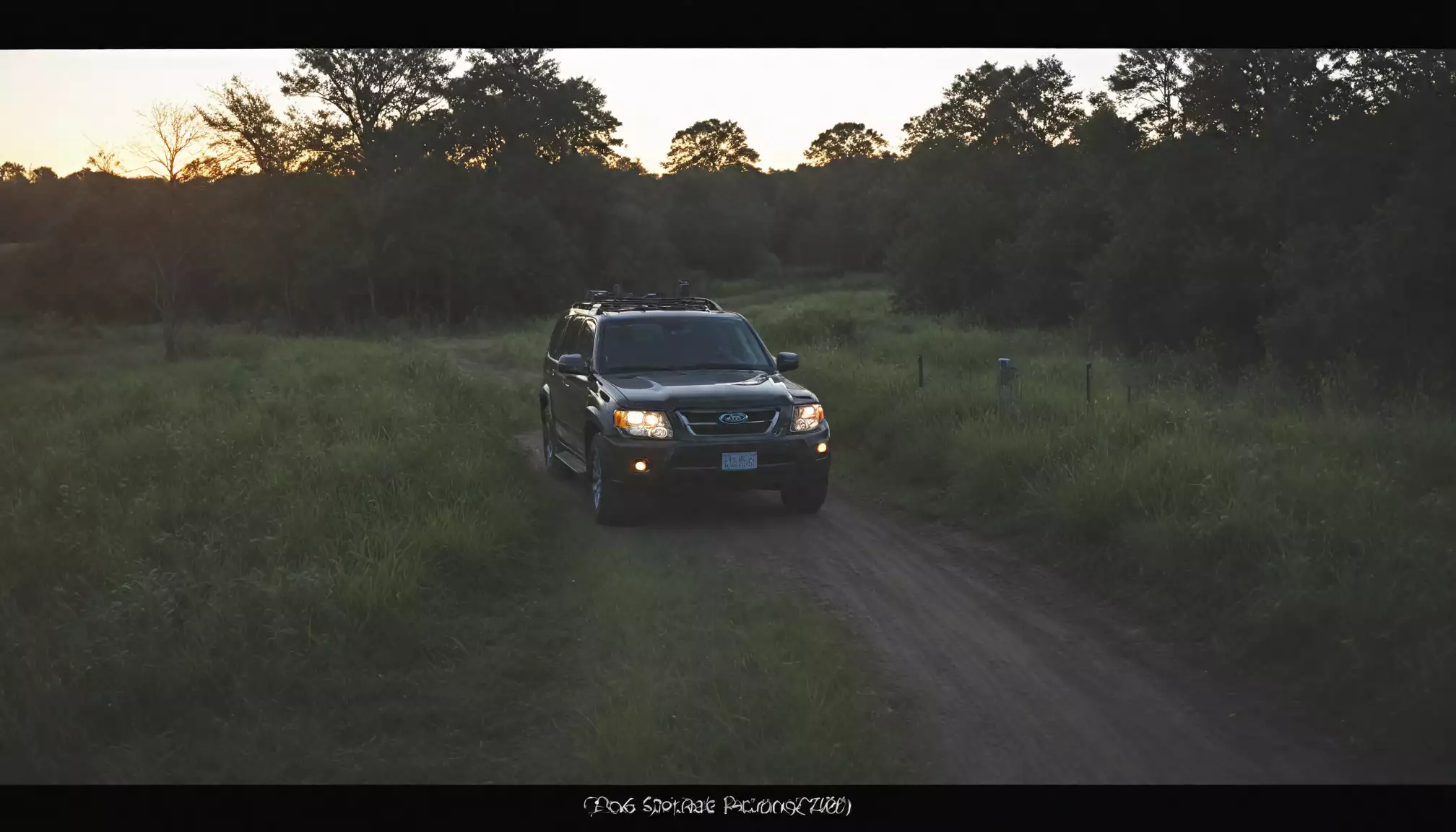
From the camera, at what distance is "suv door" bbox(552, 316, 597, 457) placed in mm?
9906

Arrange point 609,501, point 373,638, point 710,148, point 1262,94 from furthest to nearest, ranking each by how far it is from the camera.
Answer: point 710,148
point 1262,94
point 609,501
point 373,638

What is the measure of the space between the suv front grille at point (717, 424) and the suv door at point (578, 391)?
143 cm

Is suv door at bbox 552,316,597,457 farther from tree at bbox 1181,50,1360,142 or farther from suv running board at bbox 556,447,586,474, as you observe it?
tree at bbox 1181,50,1360,142

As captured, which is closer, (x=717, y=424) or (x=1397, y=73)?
(x=717, y=424)

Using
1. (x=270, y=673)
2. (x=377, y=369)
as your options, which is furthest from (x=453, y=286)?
(x=270, y=673)

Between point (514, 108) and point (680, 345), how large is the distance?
4228 cm

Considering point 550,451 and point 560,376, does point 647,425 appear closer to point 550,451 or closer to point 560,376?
point 560,376

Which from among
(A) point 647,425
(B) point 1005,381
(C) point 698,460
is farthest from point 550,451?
(B) point 1005,381

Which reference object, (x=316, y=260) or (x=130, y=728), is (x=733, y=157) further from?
(x=130, y=728)

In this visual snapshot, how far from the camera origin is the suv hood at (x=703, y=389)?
8703 mm

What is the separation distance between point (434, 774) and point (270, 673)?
1.37 m

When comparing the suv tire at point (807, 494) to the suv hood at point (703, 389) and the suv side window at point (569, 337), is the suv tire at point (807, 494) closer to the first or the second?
the suv hood at point (703, 389)

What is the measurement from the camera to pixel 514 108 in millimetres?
49031

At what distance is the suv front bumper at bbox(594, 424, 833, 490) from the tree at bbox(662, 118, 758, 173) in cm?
8901
